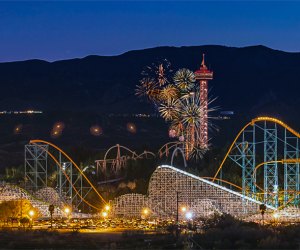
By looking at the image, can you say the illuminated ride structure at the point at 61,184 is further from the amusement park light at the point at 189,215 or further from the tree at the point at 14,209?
the amusement park light at the point at 189,215

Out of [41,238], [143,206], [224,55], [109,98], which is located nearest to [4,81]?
[109,98]

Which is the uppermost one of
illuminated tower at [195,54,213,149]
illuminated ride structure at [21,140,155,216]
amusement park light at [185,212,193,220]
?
illuminated tower at [195,54,213,149]

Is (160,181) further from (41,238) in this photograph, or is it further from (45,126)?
(45,126)

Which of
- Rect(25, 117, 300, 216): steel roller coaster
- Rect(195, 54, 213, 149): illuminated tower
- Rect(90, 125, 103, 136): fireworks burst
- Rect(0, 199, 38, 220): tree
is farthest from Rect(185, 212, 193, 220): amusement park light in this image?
Rect(90, 125, 103, 136): fireworks burst

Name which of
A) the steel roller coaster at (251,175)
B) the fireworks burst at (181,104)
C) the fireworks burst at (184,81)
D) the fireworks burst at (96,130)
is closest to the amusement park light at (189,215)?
the steel roller coaster at (251,175)

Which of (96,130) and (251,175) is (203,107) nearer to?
(251,175)

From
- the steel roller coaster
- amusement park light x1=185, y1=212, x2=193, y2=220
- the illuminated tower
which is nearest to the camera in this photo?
amusement park light x1=185, y1=212, x2=193, y2=220

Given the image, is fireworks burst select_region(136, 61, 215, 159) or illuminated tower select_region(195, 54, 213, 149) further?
illuminated tower select_region(195, 54, 213, 149)

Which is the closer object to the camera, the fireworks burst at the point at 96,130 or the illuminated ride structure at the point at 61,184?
the illuminated ride structure at the point at 61,184

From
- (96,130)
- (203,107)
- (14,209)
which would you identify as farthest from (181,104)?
(96,130)

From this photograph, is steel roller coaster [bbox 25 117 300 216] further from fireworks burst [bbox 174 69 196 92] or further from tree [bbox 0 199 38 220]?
fireworks burst [bbox 174 69 196 92]

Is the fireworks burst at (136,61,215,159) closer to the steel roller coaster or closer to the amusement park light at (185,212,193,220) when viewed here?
the steel roller coaster

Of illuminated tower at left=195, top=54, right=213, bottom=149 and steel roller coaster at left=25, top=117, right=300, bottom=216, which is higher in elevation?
illuminated tower at left=195, top=54, right=213, bottom=149

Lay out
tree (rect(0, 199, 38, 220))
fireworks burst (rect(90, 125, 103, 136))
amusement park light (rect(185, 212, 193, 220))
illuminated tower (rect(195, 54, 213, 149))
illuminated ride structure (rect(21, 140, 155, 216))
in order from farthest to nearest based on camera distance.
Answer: fireworks burst (rect(90, 125, 103, 136)) < illuminated tower (rect(195, 54, 213, 149)) < illuminated ride structure (rect(21, 140, 155, 216)) < tree (rect(0, 199, 38, 220)) < amusement park light (rect(185, 212, 193, 220))
